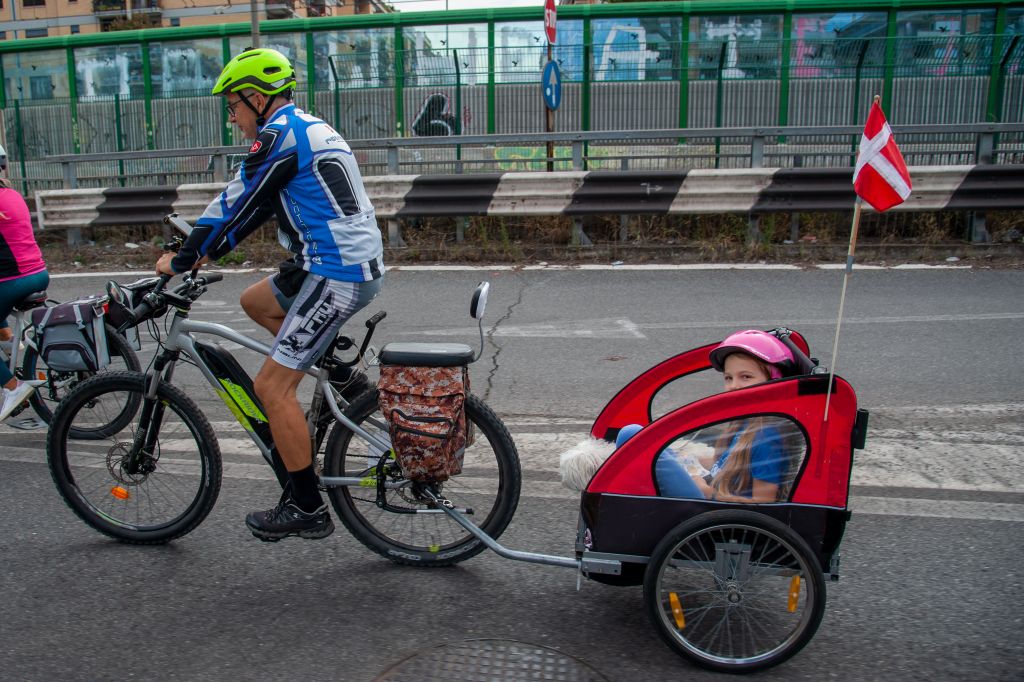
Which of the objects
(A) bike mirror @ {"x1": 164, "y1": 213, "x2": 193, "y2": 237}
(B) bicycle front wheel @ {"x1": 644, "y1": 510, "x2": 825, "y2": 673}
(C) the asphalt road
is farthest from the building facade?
(B) bicycle front wheel @ {"x1": 644, "y1": 510, "x2": 825, "y2": 673}

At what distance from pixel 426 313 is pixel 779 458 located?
583 cm

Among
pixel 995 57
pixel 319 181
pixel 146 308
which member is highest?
pixel 995 57

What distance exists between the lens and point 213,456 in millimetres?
3969

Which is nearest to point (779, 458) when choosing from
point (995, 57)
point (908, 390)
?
point (908, 390)

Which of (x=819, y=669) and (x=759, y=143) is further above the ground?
(x=759, y=143)

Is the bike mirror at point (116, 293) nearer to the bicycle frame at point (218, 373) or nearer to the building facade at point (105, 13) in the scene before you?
the bicycle frame at point (218, 373)

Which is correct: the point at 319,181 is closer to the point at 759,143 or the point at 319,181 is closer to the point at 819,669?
the point at 819,669

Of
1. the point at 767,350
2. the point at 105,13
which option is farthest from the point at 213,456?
the point at 105,13

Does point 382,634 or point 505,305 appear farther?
point 505,305

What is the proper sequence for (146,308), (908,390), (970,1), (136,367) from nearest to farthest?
(146,308)
(136,367)
(908,390)
(970,1)

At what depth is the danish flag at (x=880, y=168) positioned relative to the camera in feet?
11.1

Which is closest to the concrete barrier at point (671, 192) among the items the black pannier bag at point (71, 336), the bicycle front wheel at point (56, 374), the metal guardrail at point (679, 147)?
the metal guardrail at point (679, 147)

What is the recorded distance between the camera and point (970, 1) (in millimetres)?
14961

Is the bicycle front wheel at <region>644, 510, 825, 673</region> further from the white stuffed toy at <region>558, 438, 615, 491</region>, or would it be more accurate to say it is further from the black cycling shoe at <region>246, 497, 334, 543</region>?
the black cycling shoe at <region>246, 497, 334, 543</region>
